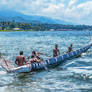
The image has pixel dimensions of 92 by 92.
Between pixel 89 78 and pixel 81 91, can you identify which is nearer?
pixel 81 91

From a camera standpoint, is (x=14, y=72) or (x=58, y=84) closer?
(x=58, y=84)

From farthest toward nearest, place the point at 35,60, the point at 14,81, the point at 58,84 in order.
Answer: the point at 35,60
the point at 14,81
the point at 58,84

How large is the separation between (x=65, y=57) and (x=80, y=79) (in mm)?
9071

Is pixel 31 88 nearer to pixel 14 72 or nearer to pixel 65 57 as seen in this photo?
pixel 14 72

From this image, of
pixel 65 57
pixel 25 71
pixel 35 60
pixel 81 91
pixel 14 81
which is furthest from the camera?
pixel 65 57

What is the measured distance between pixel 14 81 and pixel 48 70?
5188mm

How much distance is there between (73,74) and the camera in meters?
20.3

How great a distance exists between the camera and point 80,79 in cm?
1850

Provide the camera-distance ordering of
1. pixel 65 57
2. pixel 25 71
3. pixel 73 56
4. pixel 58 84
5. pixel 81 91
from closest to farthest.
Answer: pixel 81 91
pixel 58 84
pixel 25 71
pixel 65 57
pixel 73 56

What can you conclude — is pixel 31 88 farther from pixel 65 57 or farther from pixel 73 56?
pixel 73 56

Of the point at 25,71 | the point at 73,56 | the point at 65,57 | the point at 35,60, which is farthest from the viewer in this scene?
the point at 73,56

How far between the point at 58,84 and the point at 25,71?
4.28 m

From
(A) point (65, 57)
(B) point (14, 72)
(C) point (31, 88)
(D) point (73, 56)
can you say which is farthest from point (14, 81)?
(D) point (73, 56)

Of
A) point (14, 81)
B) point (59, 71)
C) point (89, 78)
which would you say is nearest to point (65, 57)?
point (59, 71)
